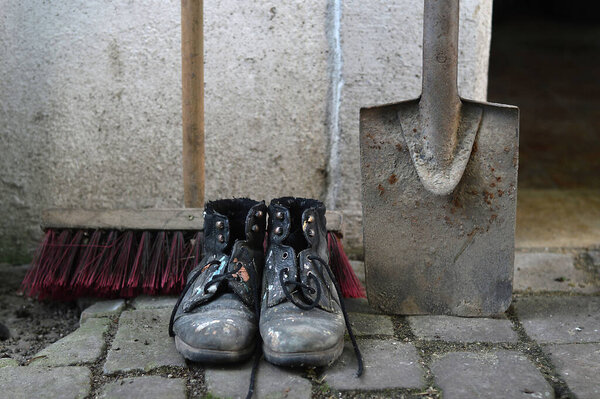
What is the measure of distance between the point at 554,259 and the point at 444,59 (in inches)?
32.9

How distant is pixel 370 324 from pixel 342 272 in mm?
220

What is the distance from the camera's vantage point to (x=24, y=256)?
222 centimetres

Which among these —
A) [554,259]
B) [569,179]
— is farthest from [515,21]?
[554,259]

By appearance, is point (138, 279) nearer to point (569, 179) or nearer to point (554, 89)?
point (569, 179)

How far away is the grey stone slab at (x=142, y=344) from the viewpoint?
4.84 ft

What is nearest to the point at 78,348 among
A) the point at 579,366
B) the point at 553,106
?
the point at 579,366

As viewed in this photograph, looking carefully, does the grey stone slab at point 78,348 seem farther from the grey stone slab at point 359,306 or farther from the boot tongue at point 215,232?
the grey stone slab at point 359,306

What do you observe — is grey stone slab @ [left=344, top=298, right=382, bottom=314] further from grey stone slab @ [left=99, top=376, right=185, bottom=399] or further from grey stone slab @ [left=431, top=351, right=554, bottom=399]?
grey stone slab @ [left=99, top=376, right=185, bottom=399]

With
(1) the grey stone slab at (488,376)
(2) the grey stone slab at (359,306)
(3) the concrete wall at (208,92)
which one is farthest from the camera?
(3) the concrete wall at (208,92)

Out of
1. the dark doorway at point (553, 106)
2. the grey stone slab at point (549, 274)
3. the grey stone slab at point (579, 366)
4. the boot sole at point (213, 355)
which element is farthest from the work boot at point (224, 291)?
the dark doorway at point (553, 106)

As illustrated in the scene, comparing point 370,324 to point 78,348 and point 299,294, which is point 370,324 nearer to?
point 299,294

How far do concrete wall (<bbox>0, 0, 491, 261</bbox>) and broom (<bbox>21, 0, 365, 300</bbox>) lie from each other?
0.84ft

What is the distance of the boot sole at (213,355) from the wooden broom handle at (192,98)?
1.84 feet

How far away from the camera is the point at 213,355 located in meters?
1.41
